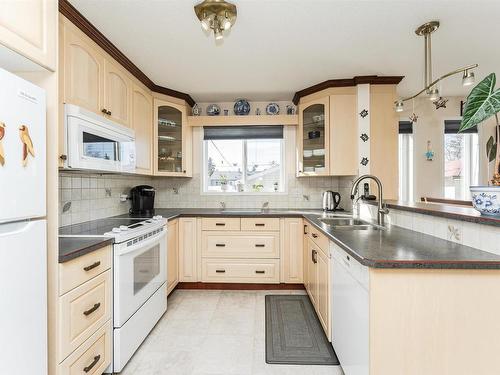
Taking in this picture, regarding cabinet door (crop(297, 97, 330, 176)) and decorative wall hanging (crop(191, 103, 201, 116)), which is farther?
decorative wall hanging (crop(191, 103, 201, 116))

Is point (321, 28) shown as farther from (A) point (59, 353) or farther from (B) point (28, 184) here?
(A) point (59, 353)

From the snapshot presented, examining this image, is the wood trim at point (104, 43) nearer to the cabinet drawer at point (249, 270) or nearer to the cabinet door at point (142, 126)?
the cabinet door at point (142, 126)

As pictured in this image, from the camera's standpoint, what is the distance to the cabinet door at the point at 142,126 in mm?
2678

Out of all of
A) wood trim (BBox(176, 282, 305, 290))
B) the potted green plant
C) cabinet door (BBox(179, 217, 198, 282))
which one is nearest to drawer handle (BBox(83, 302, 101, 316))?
cabinet door (BBox(179, 217, 198, 282))

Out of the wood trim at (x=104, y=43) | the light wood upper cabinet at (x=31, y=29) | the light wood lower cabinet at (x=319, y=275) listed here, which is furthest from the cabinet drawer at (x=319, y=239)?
the wood trim at (x=104, y=43)

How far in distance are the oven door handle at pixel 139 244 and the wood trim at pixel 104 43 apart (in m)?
1.48

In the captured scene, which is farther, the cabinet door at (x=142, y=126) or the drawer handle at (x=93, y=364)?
the cabinet door at (x=142, y=126)

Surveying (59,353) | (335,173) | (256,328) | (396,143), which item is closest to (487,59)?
(396,143)

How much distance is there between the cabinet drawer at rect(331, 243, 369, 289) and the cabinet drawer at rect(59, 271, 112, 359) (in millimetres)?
1422

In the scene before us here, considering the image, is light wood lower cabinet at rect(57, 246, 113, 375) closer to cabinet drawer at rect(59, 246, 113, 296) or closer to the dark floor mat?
cabinet drawer at rect(59, 246, 113, 296)

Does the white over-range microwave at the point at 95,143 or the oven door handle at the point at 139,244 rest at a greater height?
the white over-range microwave at the point at 95,143

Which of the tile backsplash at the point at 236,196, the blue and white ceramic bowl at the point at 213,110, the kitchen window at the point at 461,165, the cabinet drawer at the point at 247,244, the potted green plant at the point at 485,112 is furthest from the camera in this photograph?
the kitchen window at the point at 461,165

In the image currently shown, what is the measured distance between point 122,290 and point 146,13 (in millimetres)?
1809

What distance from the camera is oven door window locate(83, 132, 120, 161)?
1787mm
